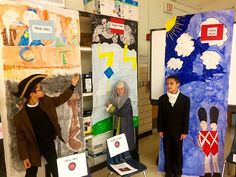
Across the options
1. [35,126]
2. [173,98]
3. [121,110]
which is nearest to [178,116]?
[173,98]

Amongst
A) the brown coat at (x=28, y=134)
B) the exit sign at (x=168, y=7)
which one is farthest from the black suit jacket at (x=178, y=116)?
the exit sign at (x=168, y=7)

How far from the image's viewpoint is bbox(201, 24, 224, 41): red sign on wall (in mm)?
2391

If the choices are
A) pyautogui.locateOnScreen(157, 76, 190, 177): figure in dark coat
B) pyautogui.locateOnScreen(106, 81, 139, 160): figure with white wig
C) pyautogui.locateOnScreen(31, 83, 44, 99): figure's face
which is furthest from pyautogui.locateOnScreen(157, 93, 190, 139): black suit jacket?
pyautogui.locateOnScreen(31, 83, 44, 99): figure's face

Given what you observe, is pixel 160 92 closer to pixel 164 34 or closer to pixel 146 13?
pixel 164 34

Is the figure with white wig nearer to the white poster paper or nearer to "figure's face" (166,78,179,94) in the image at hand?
the white poster paper

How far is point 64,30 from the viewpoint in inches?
88.8

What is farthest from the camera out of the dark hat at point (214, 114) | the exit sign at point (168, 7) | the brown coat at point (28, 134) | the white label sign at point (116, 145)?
Answer: the exit sign at point (168, 7)

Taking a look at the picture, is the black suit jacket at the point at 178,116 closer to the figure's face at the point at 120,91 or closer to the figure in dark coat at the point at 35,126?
the figure's face at the point at 120,91

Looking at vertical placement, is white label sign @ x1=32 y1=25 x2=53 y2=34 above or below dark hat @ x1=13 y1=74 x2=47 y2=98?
above

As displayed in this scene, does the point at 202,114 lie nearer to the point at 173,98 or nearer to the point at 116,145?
the point at 173,98

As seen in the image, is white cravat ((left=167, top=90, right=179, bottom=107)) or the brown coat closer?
the brown coat

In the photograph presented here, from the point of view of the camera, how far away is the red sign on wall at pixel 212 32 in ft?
7.84

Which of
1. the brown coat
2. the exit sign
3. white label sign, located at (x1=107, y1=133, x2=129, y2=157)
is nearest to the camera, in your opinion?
the brown coat

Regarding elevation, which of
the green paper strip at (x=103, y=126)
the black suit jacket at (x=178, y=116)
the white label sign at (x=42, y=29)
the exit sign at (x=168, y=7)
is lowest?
the green paper strip at (x=103, y=126)
